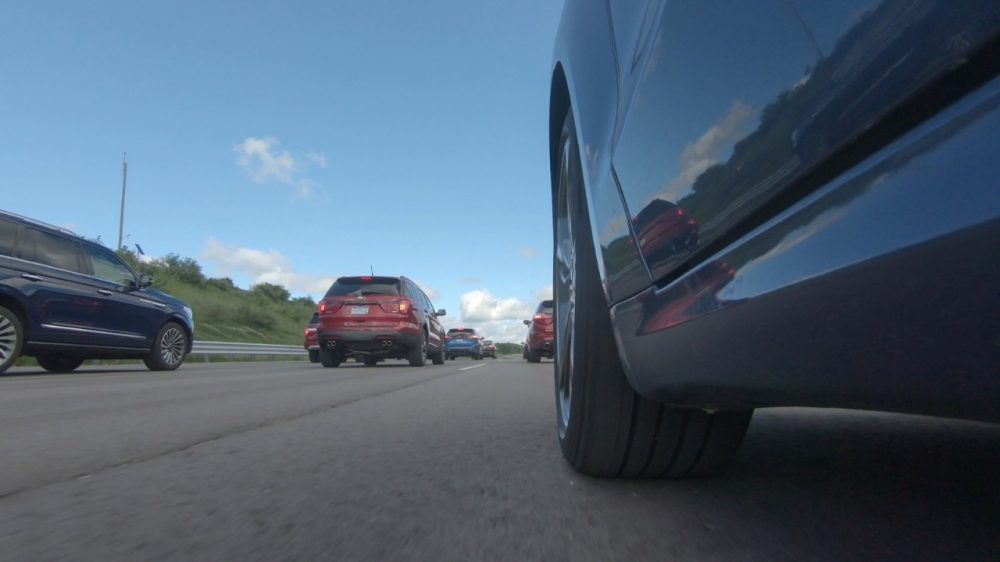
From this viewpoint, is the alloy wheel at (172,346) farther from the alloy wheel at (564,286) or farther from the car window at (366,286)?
the alloy wheel at (564,286)

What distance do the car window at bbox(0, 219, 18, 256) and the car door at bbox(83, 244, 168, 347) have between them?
3.27 feet

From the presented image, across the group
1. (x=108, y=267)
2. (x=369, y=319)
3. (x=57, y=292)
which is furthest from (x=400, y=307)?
(x=57, y=292)

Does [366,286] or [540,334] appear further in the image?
[540,334]

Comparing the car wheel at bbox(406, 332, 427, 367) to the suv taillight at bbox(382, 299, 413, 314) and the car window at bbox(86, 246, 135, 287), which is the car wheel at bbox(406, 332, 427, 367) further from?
the car window at bbox(86, 246, 135, 287)

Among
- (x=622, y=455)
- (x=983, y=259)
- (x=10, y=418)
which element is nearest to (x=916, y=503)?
(x=622, y=455)

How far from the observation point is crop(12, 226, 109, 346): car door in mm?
7555

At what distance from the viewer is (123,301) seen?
8.77m

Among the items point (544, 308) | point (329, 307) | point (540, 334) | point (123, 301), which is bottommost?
point (540, 334)

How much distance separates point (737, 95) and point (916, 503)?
127cm

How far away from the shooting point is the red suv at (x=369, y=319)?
1175 cm

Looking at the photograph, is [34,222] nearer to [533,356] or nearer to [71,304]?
[71,304]

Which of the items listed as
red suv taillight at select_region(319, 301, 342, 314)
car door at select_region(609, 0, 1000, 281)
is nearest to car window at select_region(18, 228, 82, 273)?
red suv taillight at select_region(319, 301, 342, 314)

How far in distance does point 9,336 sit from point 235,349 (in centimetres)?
1005

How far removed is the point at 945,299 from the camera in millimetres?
739
